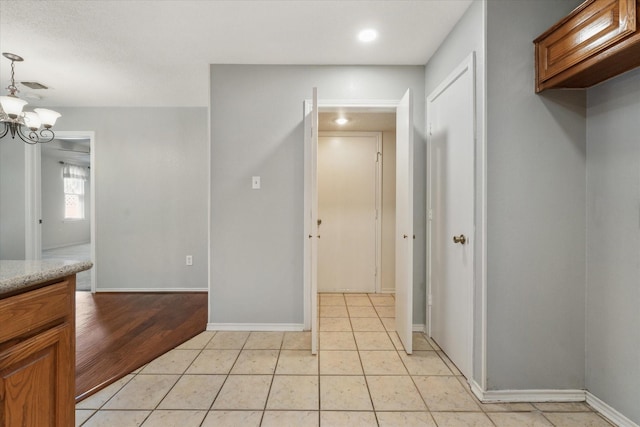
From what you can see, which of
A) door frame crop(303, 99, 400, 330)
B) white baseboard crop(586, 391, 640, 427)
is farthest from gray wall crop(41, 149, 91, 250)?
white baseboard crop(586, 391, 640, 427)

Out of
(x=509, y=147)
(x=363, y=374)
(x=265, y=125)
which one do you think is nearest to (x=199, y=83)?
(x=265, y=125)

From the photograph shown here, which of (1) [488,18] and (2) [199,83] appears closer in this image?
(1) [488,18]

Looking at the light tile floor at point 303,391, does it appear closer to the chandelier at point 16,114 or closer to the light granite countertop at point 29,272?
the light granite countertop at point 29,272

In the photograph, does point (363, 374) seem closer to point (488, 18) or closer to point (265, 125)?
point (265, 125)

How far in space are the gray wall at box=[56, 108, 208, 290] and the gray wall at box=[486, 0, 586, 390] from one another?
3.27m

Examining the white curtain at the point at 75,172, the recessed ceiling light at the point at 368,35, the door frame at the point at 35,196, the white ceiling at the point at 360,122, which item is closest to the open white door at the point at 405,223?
the recessed ceiling light at the point at 368,35

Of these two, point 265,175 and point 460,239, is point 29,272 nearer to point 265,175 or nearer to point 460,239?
point 265,175

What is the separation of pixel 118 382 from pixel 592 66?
3.14 meters

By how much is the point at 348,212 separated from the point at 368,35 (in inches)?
84.1

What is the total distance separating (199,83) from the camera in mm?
3146

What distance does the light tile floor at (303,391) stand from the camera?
62.6 inches

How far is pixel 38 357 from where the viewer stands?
0.95 metres

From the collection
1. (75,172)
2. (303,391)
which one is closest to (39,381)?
(303,391)

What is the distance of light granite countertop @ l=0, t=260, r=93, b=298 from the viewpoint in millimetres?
854
